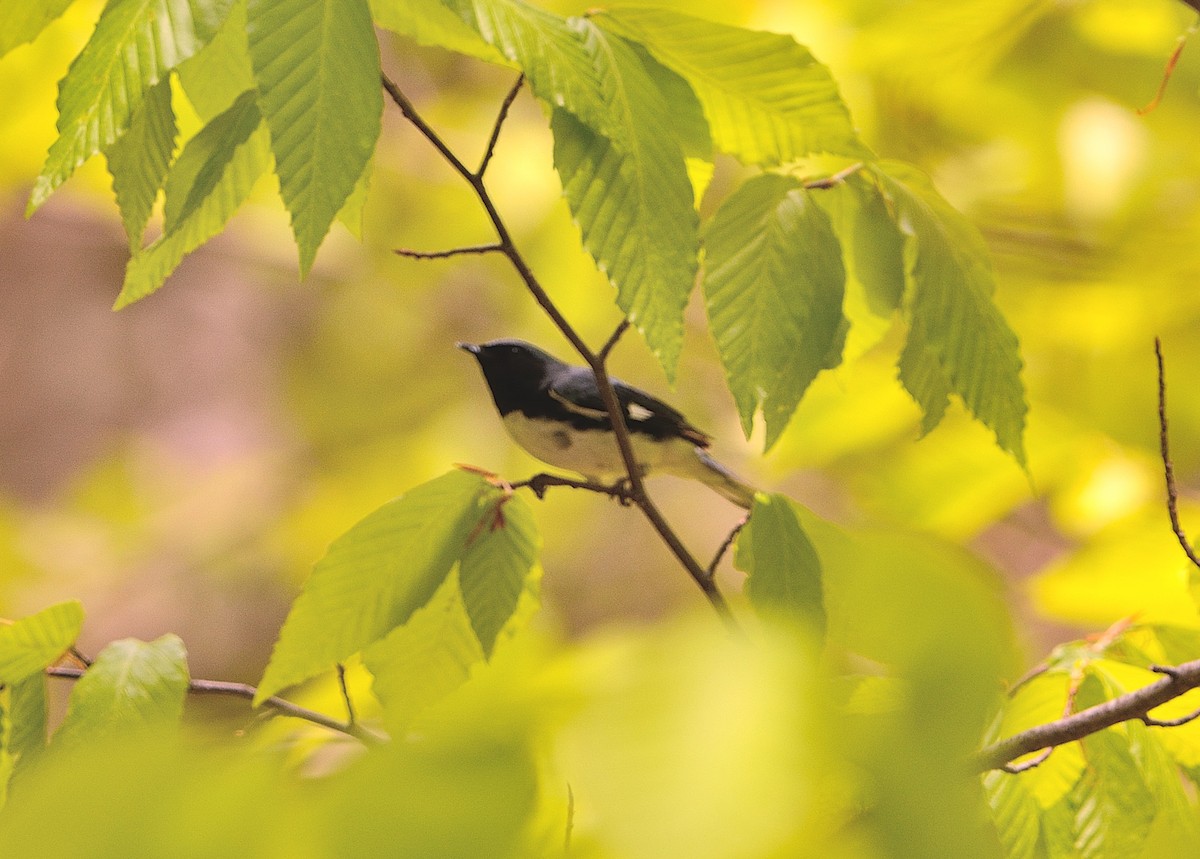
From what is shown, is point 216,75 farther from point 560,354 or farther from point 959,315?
point 560,354

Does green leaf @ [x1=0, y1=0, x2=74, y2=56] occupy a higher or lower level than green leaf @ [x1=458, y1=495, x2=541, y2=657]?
higher

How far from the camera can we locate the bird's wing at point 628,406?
3.05ft

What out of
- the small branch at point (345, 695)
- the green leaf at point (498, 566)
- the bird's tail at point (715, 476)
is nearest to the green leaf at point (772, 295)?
the green leaf at point (498, 566)

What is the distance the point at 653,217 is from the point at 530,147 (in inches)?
41.5

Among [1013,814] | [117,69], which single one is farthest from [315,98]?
[1013,814]

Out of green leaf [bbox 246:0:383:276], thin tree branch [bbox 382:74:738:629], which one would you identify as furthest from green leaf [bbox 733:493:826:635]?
green leaf [bbox 246:0:383:276]

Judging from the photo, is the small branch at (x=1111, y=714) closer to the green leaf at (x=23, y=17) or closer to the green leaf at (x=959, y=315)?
the green leaf at (x=959, y=315)

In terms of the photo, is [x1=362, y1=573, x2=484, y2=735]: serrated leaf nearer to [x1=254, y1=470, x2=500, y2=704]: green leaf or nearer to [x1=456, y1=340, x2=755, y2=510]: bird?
[x1=254, y1=470, x2=500, y2=704]: green leaf

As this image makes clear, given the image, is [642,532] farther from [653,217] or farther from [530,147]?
[653,217]

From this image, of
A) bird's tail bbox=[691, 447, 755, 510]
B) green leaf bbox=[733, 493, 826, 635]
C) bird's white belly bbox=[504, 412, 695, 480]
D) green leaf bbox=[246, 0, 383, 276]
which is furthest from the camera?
bird's tail bbox=[691, 447, 755, 510]

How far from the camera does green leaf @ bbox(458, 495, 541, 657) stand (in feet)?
1.63

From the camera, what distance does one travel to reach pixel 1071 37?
4.18 feet

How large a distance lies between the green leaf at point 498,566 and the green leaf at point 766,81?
21 centimetres

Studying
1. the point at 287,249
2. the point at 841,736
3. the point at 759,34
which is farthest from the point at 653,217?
the point at 287,249
